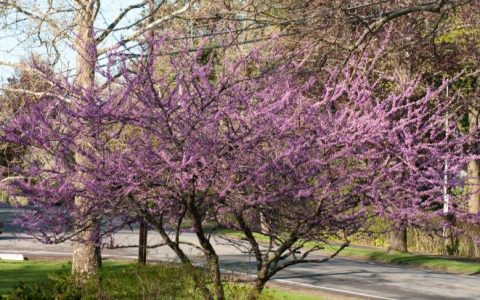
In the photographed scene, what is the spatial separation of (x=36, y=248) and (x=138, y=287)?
57.8ft

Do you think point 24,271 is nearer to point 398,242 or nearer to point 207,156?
point 207,156

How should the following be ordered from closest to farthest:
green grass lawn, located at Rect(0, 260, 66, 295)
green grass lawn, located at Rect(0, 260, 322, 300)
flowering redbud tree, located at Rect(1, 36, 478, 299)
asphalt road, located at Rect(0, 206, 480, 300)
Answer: flowering redbud tree, located at Rect(1, 36, 478, 299) → green grass lawn, located at Rect(0, 260, 322, 300) → green grass lawn, located at Rect(0, 260, 66, 295) → asphalt road, located at Rect(0, 206, 480, 300)

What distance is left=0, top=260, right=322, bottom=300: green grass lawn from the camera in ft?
27.7

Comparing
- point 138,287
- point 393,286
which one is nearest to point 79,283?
point 138,287

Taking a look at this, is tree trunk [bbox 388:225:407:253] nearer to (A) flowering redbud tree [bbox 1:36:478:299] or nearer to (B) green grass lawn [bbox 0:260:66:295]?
(B) green grass lawn [bbox 0:260:66:295]

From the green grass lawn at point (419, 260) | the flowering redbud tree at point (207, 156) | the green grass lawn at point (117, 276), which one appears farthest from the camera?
the green grass lawn at point (419, 260)

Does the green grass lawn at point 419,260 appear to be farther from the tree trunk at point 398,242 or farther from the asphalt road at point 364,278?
the asphalt road at point 364,278

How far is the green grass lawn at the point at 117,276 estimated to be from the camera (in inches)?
332

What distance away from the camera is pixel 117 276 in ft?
33.6

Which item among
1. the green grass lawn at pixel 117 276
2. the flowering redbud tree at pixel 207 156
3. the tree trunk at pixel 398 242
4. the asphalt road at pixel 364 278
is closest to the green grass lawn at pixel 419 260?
the tree trunk at pixel 398 242

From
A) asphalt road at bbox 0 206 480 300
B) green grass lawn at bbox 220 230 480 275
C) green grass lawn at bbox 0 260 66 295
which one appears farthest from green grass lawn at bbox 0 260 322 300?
green grass lawn at bbox 220 230 480 275

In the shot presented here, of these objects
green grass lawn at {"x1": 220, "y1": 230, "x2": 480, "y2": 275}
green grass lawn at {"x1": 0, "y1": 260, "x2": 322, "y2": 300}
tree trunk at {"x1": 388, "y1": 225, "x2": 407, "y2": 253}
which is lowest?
green grass lawn at {"x1": 0, "y1": 260, "x2": 322, "y2": 300}

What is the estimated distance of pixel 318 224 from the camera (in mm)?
A: 8906

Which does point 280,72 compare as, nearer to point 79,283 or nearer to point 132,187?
point 132,187
